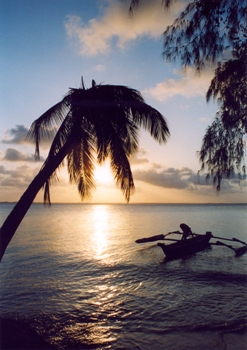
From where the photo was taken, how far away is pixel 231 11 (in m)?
4.42

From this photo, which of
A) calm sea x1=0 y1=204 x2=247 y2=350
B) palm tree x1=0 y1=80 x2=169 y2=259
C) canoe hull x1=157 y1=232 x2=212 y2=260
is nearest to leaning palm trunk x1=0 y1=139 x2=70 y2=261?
palm tree x1=0 y1=80 x2=169 y2=259

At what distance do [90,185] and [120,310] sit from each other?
462cm

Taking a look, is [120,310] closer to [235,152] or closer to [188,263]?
[235,152]

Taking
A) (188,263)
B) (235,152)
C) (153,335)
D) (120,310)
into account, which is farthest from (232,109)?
(188,263)

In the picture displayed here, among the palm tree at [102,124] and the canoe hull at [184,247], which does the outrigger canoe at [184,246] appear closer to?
the canoe hull at [184,247]

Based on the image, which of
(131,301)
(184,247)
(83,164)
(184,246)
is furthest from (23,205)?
(184,247)

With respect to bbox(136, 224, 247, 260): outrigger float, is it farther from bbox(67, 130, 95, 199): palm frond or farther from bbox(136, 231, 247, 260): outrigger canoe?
bbox(67, 130, 95, 199): palm frond

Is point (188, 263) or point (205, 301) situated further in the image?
point (188, 263)

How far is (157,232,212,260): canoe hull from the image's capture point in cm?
1686

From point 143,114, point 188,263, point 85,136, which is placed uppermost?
point 143,114

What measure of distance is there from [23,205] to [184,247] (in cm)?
1511

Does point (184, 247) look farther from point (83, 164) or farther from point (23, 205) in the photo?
point (23, 205)

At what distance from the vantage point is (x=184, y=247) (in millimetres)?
17922

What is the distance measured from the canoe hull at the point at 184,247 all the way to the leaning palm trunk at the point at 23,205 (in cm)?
1241
